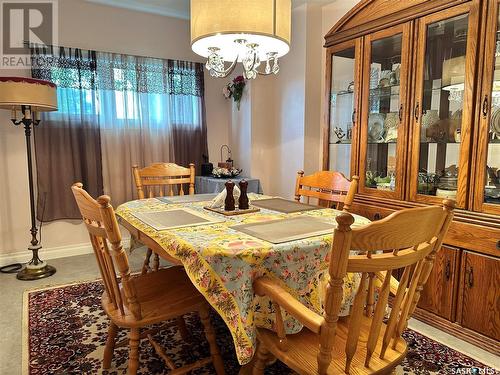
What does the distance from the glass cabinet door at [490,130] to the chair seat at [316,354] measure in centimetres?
112

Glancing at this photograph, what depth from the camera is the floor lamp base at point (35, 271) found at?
9.73 ft

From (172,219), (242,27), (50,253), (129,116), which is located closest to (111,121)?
(129,116)

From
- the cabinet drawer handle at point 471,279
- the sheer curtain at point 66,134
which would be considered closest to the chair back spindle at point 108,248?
the cabinet drawer handle at point 471,279

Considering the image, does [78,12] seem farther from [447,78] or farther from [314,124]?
[447,78]

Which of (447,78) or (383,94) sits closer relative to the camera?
(447,78)

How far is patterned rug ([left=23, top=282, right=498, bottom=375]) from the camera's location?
176 centimetres

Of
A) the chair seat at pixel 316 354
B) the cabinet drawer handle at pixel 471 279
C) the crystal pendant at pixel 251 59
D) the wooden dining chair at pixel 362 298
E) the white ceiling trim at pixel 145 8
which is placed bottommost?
the cabinet drawer handle at pixel 471 279

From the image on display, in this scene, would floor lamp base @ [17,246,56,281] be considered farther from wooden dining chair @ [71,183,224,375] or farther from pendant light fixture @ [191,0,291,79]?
pendant light fixture @ [191,0,291,79]

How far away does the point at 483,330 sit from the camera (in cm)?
194

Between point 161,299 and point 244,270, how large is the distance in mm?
589

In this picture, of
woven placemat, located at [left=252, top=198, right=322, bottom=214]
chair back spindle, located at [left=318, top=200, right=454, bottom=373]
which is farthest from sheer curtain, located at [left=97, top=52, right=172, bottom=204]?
chair back spindle, located at [left=318, top=200, right=454, bottom=373]

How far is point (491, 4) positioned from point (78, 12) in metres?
3.36

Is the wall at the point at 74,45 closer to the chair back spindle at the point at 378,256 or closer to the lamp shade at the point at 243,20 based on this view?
the lamp shade at the point at 243,20

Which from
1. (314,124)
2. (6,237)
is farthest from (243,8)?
(6,237)
